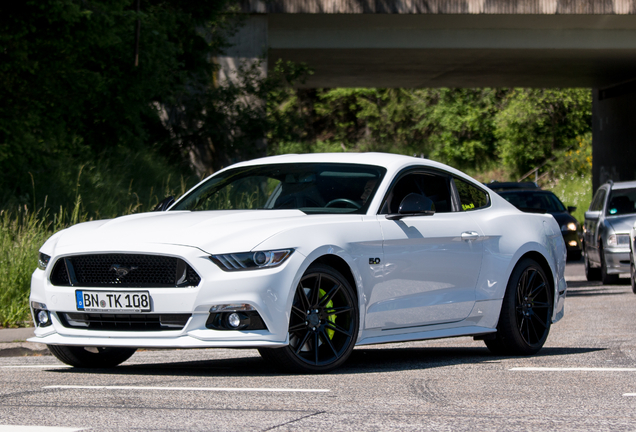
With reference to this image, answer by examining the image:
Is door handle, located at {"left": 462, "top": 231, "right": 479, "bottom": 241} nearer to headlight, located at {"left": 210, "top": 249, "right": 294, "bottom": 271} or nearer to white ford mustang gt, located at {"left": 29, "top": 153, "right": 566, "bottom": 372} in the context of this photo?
white ford mustang gt, located at {"left": 29, "top": 153, "right": 566, "bottom": 372}

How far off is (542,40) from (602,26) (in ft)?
5.36

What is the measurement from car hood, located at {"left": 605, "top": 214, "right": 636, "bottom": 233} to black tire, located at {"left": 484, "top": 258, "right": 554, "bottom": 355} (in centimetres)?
944

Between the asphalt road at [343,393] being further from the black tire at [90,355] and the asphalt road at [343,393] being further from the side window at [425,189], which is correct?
the side window at [425,189]

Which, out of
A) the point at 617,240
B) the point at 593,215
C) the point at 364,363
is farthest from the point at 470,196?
the point at 593,215

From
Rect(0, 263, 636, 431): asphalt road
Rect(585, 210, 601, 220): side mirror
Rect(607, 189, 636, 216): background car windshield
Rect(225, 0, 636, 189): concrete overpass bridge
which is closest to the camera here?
Rect(0, 263, 636, 431): asphalt road

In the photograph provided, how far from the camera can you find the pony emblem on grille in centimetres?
687

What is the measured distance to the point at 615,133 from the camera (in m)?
39.1

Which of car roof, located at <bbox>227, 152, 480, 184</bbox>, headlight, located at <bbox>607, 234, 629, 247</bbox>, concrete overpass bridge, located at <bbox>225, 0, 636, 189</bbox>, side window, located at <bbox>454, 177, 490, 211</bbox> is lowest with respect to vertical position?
headlight, located at <bbox>607, 234, 629, 247</bbox>

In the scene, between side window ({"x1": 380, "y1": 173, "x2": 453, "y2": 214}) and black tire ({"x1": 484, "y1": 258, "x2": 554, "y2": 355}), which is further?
black tire ({"x1": 484, "y1": 258, "x2": 554, "y2": 355})

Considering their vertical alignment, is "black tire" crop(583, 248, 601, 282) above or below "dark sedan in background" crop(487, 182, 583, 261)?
below

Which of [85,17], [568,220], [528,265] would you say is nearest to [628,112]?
[568,220]

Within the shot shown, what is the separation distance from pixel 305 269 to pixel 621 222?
12.4 metres

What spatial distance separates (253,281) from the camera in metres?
6.63

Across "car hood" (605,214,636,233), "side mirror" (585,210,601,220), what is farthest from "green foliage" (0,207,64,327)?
"side mirror" (585,210,601,220)
